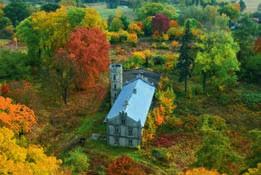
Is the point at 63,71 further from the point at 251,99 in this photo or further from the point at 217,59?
the point at 251,99

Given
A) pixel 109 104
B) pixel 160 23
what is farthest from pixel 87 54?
pixel 160 23

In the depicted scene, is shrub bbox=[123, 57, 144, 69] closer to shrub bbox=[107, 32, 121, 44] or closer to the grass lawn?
shrub bbox=[107, 32, 121, 44]

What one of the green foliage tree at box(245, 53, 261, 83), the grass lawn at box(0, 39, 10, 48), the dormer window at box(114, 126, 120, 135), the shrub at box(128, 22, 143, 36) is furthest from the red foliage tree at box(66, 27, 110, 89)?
the grass lawn at box(0, 39, 10, 48)

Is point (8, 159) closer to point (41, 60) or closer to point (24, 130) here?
point (24, 130)

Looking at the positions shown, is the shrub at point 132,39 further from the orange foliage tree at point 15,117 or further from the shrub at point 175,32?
the orange foliage tree at point 15,117

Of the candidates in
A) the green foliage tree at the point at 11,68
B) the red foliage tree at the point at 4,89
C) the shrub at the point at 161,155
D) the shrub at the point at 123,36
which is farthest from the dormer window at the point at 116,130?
the shrub at the point at 123,36

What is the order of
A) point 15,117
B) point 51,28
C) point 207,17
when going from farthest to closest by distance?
point 207,17, point 51,28, point 15,117

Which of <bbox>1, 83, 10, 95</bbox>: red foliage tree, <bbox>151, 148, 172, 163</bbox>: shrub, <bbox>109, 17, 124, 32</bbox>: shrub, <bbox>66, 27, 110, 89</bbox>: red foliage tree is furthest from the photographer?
<bbox>109, 17, 124, 32</bbox>: shrub
